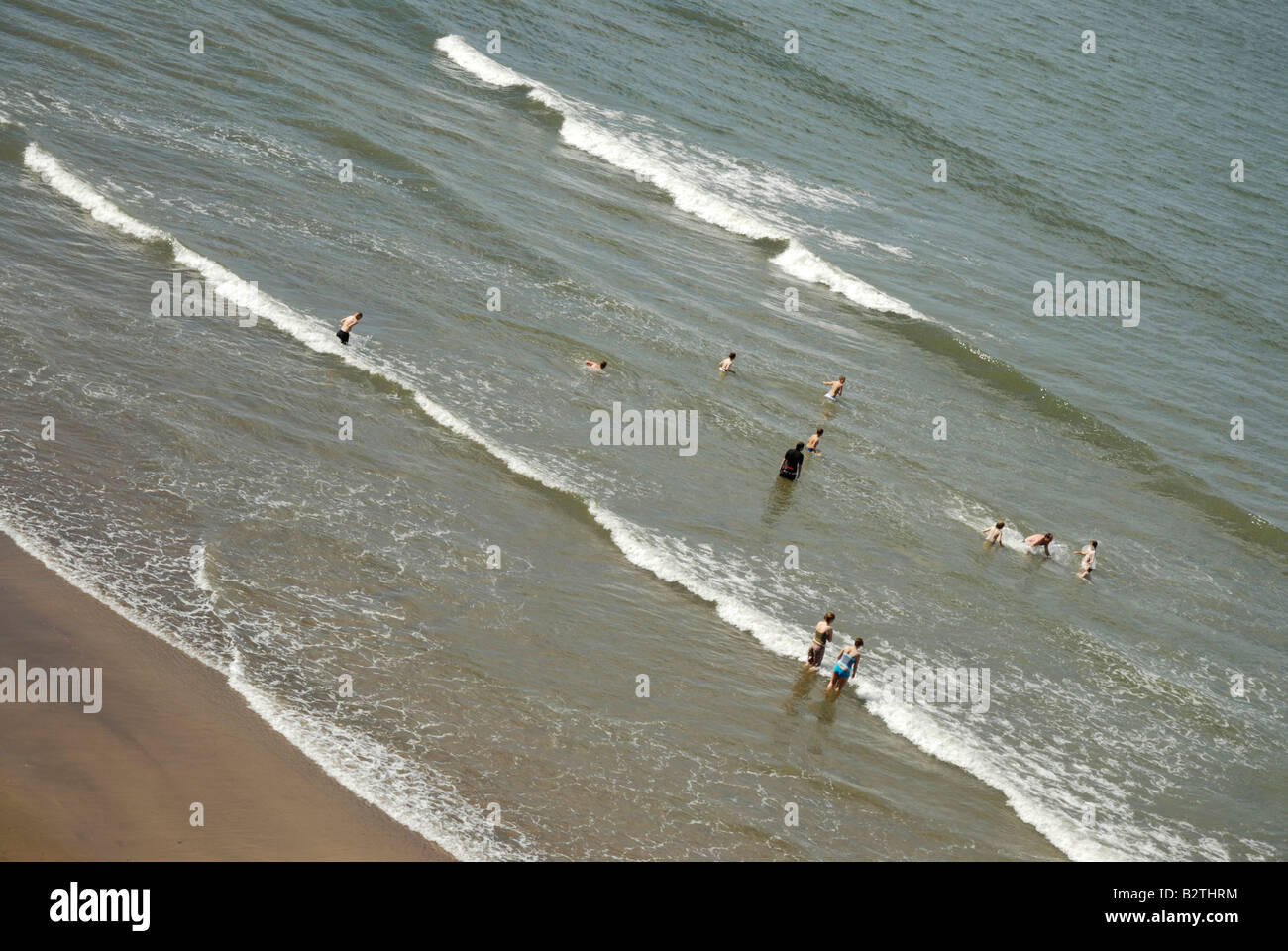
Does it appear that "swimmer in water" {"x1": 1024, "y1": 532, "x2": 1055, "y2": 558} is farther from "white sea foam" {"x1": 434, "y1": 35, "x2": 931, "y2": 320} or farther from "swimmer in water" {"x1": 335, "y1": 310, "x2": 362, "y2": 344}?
"swimmer in water" {"x1": 335, "y1": 310, "x2": 362, "y2": 344}

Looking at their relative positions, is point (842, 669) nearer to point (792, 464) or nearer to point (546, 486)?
point (546, 486)

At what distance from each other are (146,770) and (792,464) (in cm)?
1401

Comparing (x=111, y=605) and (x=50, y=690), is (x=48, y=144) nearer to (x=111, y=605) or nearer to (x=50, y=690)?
(x=111, y=605)

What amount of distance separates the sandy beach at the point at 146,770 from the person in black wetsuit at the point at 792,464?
12373mm

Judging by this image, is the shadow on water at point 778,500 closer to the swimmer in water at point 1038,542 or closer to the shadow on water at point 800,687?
the shadow on water at point 800,687

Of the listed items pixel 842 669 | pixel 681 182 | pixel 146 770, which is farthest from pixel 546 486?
pixel 681 182

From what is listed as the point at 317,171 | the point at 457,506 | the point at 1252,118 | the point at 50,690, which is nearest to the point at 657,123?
the point at 317,171

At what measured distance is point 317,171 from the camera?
31344 millimetres

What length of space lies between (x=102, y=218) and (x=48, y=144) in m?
4.21

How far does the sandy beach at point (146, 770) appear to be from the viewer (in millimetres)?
11648

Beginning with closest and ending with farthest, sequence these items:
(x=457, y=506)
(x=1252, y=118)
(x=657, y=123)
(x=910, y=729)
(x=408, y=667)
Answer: (x=408, y=667) → (x=910, y=729) → (x=457, y=506) → (x=657, y=123) → (x=1252, y=118)

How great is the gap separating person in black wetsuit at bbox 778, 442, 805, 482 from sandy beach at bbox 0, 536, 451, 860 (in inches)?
487

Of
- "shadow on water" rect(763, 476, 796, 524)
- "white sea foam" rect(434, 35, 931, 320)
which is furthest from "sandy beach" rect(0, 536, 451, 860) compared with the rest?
"white sea foam" rect(434, 35, 931, 320)
